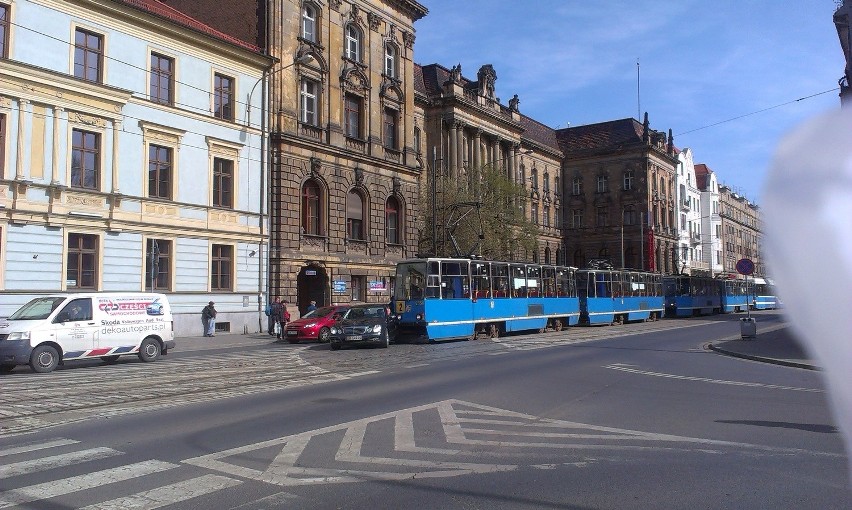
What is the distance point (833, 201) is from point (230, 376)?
49.4 feet

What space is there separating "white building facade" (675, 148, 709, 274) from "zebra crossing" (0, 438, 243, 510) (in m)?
89.4

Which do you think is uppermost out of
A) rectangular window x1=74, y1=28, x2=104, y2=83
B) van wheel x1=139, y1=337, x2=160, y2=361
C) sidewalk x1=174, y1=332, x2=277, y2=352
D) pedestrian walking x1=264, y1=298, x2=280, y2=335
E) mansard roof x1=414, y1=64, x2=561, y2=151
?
mansard roof x1=414, y1=64, x2=561, y2=151

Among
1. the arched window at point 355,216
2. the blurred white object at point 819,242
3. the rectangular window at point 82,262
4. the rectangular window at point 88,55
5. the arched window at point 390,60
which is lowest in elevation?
the blurred white object at point 819,242

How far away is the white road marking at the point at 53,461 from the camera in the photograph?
23.7 ft

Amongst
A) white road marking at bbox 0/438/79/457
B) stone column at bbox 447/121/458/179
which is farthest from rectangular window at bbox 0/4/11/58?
stone column at bbox 447/121/458/179

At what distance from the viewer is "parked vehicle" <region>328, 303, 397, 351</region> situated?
24328mm

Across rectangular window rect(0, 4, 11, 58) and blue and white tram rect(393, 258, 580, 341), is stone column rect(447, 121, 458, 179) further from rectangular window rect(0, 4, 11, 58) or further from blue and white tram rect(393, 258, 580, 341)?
rectangular window rect(0, 4, 11, 58)

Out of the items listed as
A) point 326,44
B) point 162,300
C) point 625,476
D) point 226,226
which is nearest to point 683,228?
point 326,44

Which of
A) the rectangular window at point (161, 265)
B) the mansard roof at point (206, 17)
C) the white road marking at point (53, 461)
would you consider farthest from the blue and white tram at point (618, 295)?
the white road marking at point (53, 461)

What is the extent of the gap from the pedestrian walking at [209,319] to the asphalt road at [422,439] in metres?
13.1

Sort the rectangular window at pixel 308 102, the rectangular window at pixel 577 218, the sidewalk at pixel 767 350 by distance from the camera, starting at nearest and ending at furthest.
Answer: the sidewalk at pixel 767 350 < the rectangular window at pixel 308 102 < the rectangular window at pixel 577 218

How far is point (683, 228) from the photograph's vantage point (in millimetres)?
93688

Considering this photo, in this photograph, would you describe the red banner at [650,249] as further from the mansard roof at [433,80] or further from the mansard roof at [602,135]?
the mansard roof at [433,80]

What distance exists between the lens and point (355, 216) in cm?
4038
